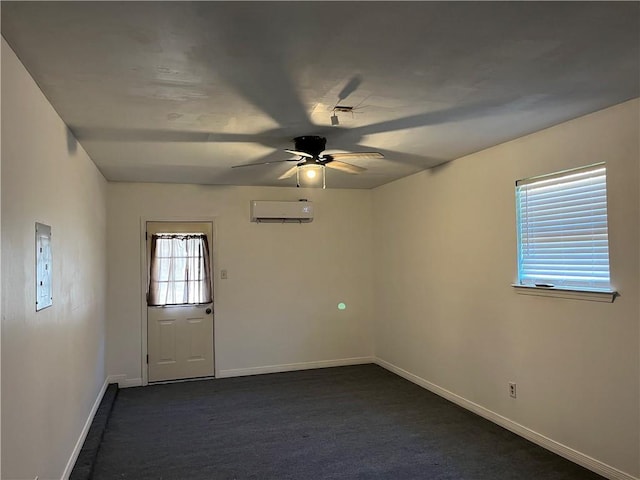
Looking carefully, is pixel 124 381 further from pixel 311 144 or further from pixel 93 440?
pixel 311 144

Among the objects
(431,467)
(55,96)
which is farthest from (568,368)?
(55,96)

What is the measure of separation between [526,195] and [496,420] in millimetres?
1907

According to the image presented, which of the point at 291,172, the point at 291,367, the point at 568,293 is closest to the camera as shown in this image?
the point at 568,293

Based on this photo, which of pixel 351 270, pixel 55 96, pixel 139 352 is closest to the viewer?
pixel 55 96

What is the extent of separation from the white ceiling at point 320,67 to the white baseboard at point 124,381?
2.91 m

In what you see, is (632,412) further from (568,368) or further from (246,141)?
(246,141)

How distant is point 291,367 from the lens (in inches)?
233

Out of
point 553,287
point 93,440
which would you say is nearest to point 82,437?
point 93,440

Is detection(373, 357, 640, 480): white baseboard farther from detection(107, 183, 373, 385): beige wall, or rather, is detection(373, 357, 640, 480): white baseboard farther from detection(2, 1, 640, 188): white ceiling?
detection(2, 1, 640, 188): white ceiling

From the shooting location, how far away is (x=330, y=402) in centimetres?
464

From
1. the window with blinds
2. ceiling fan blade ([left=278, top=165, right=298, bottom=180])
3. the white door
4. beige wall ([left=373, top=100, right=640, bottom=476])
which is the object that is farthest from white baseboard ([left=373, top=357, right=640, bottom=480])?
ceiling fan blade ([left=278, top=165, right=298, bottom=180])

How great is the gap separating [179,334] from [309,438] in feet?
8.06

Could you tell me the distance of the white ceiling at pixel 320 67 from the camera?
1.77 m

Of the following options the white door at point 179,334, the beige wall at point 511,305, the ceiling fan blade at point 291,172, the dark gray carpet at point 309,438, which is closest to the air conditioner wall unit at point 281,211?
the white door at point 179,334
